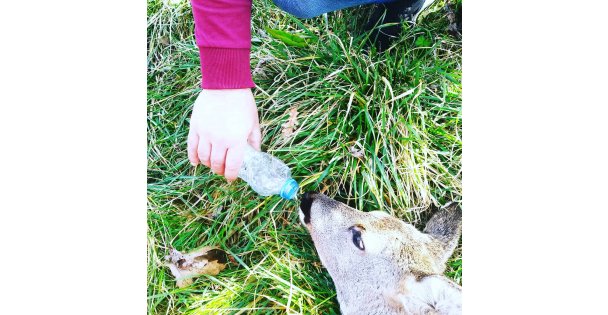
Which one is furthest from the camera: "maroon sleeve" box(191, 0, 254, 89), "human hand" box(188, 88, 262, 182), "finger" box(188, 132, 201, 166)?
"finger" box(188, 132, 201, 166)

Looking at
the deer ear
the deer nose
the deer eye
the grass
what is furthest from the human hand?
the deer ear

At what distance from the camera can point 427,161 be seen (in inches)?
64.4

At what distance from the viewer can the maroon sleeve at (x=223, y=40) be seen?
4.58 feet

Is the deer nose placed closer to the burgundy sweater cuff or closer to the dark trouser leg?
the burgundy sweater cuff

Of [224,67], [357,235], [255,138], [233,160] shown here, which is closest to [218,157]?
[233,160]

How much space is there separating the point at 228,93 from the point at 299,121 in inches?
12.1

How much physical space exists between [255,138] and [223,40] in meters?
0.37

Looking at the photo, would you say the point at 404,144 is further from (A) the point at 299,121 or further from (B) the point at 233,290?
(B) the point at 233,290

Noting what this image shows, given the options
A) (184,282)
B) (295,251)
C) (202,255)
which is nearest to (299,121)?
(295,251)

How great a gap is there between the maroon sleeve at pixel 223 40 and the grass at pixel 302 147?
269 mm

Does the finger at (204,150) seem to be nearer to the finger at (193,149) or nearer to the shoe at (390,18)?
the finger at (193,149)

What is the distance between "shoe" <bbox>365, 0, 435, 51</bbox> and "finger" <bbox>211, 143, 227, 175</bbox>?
64cm

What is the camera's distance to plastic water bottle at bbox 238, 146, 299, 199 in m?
1.66

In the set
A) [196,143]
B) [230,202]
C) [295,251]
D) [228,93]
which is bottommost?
[295,251]
